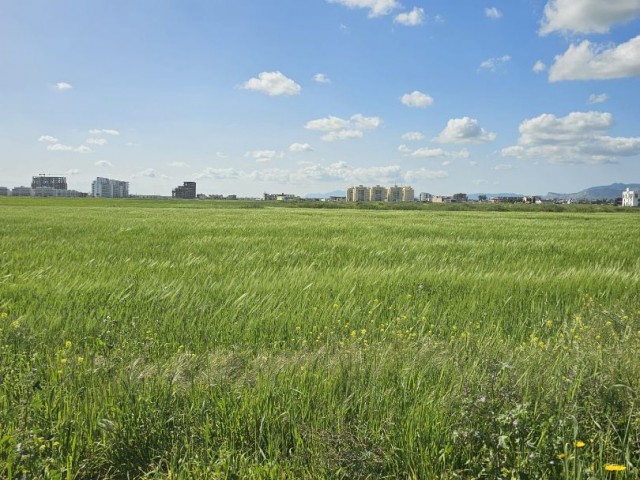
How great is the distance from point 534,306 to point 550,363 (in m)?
2.08

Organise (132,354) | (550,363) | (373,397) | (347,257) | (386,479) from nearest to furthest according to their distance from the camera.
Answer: (386,479)
(373,397)
(550,363)
(132,354)
(347,257)

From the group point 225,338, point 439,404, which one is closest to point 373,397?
point 439,404

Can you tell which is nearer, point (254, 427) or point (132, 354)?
point (254, 427)

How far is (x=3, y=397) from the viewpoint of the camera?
228cm

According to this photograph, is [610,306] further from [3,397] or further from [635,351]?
[3,397]

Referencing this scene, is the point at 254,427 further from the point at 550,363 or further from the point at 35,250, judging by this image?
the point at 35,250

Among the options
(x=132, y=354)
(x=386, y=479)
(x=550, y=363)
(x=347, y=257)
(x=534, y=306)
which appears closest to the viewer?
(x=386, y=479)

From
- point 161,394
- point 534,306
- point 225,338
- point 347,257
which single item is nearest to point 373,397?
point 161,394

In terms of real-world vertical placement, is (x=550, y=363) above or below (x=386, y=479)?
above

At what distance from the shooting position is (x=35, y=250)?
8594mm

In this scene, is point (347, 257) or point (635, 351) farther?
→ point (347, 257)

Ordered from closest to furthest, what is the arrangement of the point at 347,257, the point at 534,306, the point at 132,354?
the point at 132,354 → the point at 534,306 → the point at 347,257

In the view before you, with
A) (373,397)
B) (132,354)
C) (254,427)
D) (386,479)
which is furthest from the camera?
(132,354)

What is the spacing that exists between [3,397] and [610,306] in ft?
19.1
